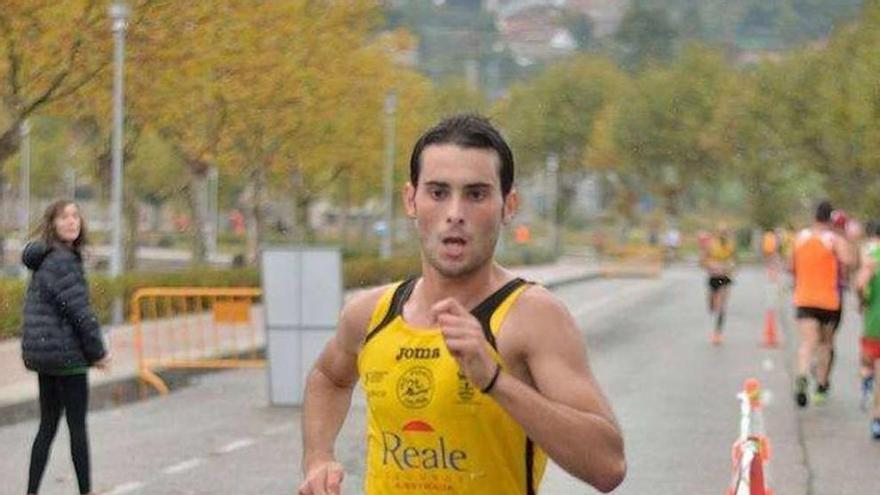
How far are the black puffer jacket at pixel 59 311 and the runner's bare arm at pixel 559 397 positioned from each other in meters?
8.07

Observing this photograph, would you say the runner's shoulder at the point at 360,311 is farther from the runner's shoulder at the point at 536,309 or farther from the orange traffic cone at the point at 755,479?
the orange traffic cone at the point at 755,479

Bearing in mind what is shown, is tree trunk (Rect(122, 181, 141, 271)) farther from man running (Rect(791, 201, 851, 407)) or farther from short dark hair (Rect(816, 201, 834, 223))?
short dark hair (Rect(816, 201, 834, 223))

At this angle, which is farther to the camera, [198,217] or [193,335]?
[198,217]

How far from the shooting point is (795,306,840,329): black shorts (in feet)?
66.8

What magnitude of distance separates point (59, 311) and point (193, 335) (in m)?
14.6

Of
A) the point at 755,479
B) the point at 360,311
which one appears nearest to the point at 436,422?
the point at 360,311

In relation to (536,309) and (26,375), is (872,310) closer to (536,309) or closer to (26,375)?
(26,375)

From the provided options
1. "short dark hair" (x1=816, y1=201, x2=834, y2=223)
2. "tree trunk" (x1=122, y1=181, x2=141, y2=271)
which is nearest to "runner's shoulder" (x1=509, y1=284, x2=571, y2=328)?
"short dark hair" (x1=816, y1=201, x2=834, y2=223)

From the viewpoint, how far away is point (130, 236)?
157 feet

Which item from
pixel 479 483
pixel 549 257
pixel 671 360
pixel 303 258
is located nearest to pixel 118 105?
pixel 671 360

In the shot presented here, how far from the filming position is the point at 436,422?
204 inches

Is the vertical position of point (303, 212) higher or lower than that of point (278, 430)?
higher

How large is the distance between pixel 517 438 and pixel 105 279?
26.9m

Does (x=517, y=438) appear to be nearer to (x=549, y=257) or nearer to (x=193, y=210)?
(x=193, y=210)
